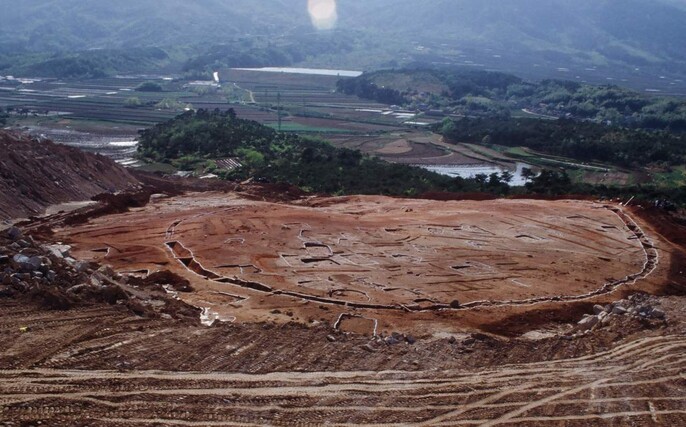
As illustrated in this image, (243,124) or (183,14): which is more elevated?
(183,14)

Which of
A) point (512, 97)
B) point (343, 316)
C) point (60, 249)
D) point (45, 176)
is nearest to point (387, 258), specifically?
point (343, 316)

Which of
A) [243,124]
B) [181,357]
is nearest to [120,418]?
[181,357]

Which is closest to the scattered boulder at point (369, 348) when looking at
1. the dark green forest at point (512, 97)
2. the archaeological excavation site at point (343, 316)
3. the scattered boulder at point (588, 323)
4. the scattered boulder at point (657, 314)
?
the archaeological excavation site at point (343, 316)

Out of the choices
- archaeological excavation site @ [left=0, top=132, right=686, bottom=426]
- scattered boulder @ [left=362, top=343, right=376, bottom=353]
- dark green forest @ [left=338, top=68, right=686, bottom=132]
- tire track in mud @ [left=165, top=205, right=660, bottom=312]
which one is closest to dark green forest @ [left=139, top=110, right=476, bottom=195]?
archaeological excavation site @ [left=0, top=132, right=686, bottom=426]

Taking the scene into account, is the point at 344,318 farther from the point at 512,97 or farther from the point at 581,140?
the point at 512,97

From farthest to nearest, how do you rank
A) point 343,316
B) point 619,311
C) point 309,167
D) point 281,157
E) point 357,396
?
point 281,157, point 309,167, point 619,311, point 343,316, point 357,396

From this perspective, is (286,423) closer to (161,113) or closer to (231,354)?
(231,354)
